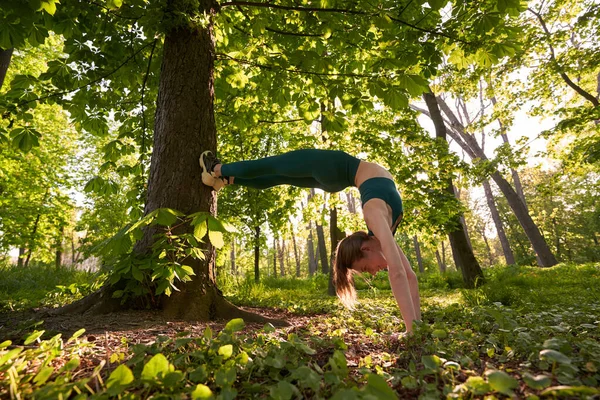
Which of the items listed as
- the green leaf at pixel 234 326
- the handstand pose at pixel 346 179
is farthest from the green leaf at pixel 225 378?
the handstand pose at pixel 346 179

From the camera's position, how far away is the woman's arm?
2.22 metres

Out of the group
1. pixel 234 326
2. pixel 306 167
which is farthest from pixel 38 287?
pixel 234 326

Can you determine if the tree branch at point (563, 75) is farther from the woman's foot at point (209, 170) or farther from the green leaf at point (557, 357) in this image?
the woman's foot at point (209, 170)

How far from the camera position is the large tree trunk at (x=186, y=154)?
8.73 feet

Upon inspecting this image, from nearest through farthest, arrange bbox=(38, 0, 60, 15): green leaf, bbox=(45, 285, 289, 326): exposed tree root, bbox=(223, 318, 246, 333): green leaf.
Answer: bbox=(223, 318, 246, 333): green leaf
bbox=(38, 0, 60, 15): green leaf
bbox=(45, 285, 289, 326): exposed tree root

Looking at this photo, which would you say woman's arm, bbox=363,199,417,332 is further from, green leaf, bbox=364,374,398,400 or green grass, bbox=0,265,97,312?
green grass, bbox=0,265,97,312

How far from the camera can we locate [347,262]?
3396mm

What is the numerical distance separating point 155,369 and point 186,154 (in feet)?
7.25

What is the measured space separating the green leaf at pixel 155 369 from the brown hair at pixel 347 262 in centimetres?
246

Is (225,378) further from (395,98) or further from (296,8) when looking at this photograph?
(296,8)

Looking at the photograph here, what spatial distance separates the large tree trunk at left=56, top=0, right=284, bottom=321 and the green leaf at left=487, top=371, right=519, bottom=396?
2.27 metres

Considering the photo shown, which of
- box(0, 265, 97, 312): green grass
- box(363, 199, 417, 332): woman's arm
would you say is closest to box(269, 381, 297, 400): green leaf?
box(363, 199, 417, 332): woman's arm

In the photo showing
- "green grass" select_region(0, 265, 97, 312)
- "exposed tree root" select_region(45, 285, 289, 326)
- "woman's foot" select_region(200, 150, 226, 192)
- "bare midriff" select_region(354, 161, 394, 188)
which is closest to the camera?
"exposed tree root" select_region(45, 285, 289, 326)

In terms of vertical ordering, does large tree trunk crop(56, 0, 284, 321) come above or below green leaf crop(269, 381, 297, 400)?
above
